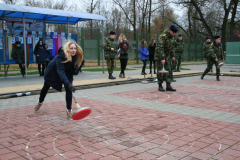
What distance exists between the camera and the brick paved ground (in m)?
3.33

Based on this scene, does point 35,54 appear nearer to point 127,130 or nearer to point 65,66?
point 65,66

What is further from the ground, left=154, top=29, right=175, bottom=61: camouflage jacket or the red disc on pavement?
left=154, top=29, right=175, bottom=61: camouflage jacket

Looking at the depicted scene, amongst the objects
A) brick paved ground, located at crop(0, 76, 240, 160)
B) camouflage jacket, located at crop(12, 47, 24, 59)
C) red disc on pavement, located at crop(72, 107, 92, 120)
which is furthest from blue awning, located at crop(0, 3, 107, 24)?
red disc on pavement, located at crop(72, 107, 92, 120)

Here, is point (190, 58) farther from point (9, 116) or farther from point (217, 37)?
point (9, 116)

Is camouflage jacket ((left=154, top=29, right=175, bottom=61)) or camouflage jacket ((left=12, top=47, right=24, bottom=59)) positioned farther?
camouflage jacket ((left=12, top=47, right=24, bottom=59))

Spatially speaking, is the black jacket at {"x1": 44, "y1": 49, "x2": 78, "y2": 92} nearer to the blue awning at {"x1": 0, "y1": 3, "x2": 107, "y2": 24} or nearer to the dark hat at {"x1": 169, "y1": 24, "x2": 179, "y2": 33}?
the dark hat at {"x1": 169, "y1": 24, "x2": 179, "y2": 33}

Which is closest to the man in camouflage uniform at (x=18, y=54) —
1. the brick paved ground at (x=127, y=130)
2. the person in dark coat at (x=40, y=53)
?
the person in dark coat at (x=40, y=53)

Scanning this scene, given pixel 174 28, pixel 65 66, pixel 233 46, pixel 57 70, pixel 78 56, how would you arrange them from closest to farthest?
pixel 57 70 < pixel 65 66 < pixel 78 56 < pixel 174 28 < pixel 233 46

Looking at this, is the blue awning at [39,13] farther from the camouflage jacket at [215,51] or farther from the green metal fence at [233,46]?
the green metal fence at [233,46]

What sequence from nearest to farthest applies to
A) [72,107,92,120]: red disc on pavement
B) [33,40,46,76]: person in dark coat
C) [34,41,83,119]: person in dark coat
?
[72,107,92,120]: red disc on pavement → [34,41,83,119]: person in dark coat → [33,40,46,76]: person in dark coat

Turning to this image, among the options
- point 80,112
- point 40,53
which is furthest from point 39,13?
point 80,112

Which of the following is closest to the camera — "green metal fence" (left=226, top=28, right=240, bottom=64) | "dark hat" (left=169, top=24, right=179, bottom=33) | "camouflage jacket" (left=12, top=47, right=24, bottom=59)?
"dark hat" (left=169, top=24, right=179, bottom=33)

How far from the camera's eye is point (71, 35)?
14.6 meters

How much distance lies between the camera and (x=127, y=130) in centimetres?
427
